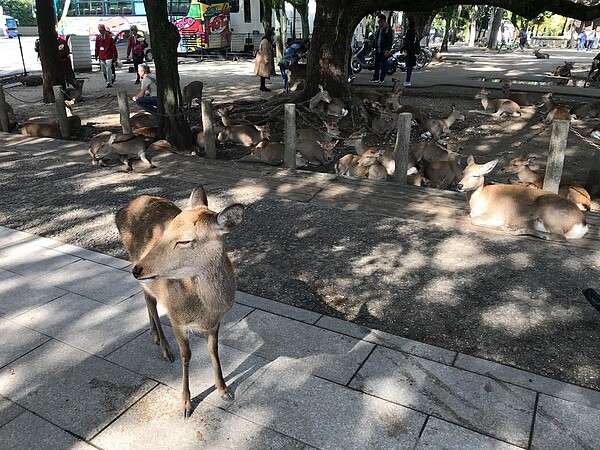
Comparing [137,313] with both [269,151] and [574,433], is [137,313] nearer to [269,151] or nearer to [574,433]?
[574,433]

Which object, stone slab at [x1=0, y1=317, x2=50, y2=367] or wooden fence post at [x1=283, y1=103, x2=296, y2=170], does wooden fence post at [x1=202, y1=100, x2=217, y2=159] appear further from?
stone slab at [x1=0, y1=317, x2=50, y2=367]

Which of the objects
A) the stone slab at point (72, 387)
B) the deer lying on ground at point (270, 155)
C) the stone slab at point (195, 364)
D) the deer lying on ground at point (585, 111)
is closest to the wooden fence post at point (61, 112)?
the deer lying on ground at point (270, 155)

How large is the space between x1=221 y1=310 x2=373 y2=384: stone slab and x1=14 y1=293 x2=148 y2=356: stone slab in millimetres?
769

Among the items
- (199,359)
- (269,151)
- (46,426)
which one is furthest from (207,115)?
(46,426)

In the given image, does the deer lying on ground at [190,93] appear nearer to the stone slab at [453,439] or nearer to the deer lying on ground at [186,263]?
the deer lying on ground at [186,263]

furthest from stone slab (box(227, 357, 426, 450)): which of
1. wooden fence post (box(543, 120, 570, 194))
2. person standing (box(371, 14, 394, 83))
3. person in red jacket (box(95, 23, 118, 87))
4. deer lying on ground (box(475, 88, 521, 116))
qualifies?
person in red jacket (box(95, 23, 118, 87))

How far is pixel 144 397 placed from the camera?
317 cm

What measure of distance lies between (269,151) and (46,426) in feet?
21.6

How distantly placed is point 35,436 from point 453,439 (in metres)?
2.33

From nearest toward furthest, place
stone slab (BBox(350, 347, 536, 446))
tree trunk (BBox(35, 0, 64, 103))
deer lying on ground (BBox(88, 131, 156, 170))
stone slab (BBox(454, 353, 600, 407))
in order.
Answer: stone slab (BBox(350, 347, 536, 446))
stone slab (BBox(454, 353, 600, 407))
deer lying on ground (BBox(88, 131, 156, 170))
tree trunk (BBox(35, 0, 64, 103))

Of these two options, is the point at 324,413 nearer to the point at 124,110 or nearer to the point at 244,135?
the point at 244,135

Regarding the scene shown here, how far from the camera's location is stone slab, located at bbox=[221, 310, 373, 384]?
343 centimetres

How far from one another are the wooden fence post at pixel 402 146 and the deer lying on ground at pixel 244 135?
3.95 m

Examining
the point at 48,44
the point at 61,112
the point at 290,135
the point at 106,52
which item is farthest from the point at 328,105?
the point at 106,52
